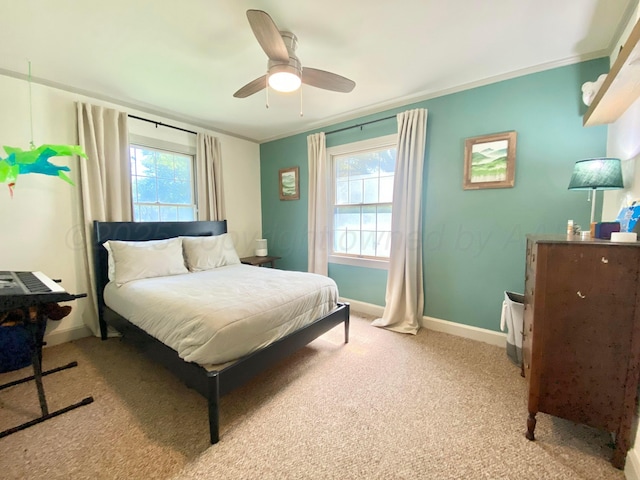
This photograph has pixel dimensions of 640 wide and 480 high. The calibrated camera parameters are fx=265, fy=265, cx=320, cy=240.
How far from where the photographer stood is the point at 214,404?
1.43 m

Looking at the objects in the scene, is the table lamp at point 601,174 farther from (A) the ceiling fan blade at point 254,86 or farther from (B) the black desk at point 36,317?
(B) the black desk at point 36,317

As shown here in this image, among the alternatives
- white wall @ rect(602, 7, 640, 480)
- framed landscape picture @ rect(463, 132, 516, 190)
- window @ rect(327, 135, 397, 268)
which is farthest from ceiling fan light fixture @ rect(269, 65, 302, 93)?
white wall @ rect(602, 7, 640, 480)

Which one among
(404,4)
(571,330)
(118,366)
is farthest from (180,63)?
(571,330)

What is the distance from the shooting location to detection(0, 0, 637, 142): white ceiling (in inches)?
63.5

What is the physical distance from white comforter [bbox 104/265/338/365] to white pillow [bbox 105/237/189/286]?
102 millimetres

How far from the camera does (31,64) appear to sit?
2.17m

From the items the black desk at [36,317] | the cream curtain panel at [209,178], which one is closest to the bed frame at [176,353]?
the cream curtain panel at [209,178]

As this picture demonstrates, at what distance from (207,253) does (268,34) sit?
2.31 meters

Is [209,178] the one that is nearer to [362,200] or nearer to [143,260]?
[143,260]

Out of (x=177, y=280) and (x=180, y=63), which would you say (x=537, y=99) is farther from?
(x=177, y=280)

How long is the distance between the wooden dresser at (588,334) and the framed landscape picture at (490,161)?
4.30ft

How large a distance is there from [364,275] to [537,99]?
2.39m

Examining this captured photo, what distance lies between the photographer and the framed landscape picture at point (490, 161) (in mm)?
2359

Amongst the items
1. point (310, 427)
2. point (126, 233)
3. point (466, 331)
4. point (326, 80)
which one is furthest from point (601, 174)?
point (126, 233)
